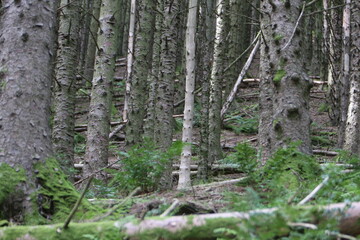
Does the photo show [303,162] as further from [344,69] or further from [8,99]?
[344,69]

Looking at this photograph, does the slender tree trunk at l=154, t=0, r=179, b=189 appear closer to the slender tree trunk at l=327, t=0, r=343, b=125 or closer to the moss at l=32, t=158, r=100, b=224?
the moss at l=32, t=158, r=100, b=224

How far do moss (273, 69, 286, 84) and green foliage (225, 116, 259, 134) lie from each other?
8.66 meters

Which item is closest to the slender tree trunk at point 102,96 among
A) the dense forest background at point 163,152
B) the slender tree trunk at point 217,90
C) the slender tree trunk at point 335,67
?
the dense forest background at point 163,152

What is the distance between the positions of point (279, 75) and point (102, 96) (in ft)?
11.6

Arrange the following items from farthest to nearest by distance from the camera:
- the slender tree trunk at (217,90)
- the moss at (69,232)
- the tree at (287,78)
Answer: the slender tree trunk at (217,90) < the tree at (287,78) < the moss at (69,232)

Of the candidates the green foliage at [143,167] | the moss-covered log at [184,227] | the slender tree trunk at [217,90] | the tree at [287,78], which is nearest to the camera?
the moss-covered log at [184,227]

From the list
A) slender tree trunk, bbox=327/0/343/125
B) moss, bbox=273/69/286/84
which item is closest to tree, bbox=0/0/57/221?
moss, bbox=273/69/286/84

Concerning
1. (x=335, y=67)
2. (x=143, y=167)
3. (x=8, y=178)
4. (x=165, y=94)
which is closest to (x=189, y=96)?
(x=165, y=94)

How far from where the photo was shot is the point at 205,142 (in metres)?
8.87

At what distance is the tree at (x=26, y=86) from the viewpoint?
11.9ft

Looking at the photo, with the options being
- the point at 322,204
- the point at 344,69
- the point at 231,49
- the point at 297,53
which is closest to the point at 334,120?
the point at 344,69

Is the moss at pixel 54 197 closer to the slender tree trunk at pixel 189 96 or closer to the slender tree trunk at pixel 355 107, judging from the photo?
the slender tree trunk at pixel 189 96

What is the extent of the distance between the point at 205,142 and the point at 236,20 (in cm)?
803

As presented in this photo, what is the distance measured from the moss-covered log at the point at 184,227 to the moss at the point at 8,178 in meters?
0.61
